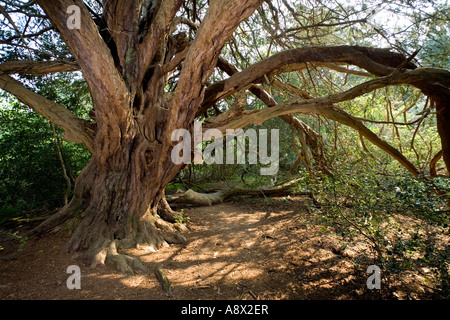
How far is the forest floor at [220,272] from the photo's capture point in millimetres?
2375

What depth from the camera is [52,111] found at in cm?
353

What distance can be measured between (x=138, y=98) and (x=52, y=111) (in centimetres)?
126

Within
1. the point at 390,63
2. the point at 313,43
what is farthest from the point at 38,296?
the point at 313,43

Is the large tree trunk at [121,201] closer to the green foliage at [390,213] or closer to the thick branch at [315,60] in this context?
the thick branch at [315,60]

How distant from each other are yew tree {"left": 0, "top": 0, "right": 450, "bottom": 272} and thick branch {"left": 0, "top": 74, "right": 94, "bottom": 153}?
0.01 meters

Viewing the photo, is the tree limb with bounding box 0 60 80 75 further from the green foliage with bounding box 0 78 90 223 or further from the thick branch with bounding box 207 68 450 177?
the thick branch with bounding box 207 68 450 177

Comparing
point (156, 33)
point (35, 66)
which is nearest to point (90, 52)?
point (156, 33)

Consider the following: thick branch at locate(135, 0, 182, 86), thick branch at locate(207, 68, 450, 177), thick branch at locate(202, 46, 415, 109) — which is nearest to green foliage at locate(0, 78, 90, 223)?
thick branch at locate(135, 0, 182, 86)

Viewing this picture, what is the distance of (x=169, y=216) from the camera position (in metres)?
4.50

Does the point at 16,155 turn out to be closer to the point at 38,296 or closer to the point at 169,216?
the point at 169,216

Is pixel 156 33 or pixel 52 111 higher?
pixel 156 33

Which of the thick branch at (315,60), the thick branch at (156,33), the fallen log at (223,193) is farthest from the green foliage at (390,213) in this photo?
the fallen log at (223,193)

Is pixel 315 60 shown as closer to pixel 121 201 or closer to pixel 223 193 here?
pixel 121 201

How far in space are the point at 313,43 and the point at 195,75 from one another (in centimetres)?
281
